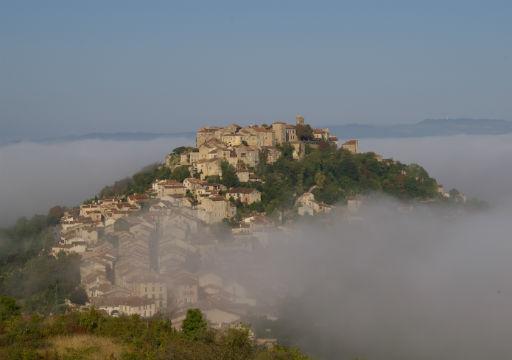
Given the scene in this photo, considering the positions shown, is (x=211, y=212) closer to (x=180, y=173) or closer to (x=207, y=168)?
(x=207, y=168)

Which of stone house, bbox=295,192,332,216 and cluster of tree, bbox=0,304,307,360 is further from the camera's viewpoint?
stone house, bbox=295,192,332,216

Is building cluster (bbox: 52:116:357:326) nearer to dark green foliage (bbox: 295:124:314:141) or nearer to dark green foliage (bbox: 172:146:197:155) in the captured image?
dark green foliage (bbox: 172:146:197:155)

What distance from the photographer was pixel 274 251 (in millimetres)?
44344

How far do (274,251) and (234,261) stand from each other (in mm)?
3099

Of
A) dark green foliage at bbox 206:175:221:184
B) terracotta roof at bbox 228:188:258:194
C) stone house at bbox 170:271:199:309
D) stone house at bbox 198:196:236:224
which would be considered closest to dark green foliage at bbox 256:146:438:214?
terracotta roof at bbox 228:188:258:194

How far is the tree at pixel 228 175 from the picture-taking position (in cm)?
4753

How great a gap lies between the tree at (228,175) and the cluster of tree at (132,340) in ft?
83.5

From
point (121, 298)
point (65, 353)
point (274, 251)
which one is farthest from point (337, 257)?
point (65, 353)

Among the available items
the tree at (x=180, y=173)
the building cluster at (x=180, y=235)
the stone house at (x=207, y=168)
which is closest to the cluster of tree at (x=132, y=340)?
the building cluster at (x=180, y=235)

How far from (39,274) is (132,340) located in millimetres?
21257

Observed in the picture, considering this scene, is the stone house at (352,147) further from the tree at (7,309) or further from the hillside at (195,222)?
the tree at (7,309)

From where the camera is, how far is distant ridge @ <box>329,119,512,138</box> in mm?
131500

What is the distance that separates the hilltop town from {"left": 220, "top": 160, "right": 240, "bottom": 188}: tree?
0.26 ft

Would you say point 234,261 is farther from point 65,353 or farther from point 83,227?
point 65,353
